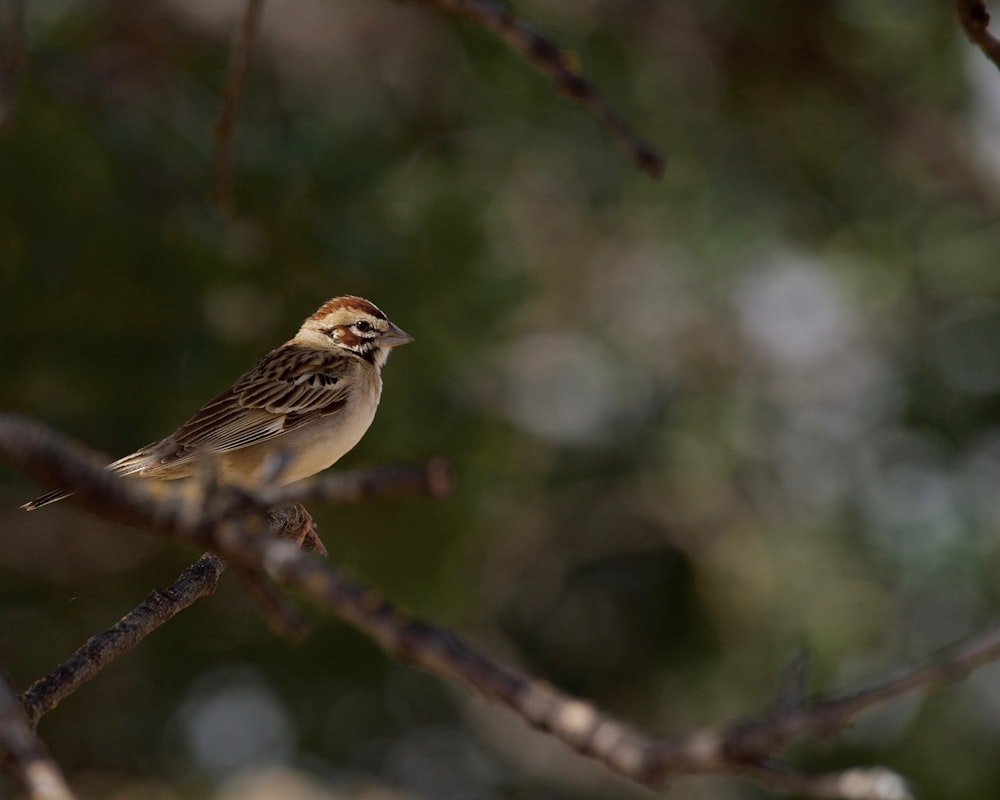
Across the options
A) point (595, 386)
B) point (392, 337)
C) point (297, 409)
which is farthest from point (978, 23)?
point (595, 386)

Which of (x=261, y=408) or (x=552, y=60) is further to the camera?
(x=261, y=408)

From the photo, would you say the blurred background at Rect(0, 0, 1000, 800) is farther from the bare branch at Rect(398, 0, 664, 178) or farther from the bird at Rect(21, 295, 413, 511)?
the bare branch at Rect(398, 0, 664, 178)

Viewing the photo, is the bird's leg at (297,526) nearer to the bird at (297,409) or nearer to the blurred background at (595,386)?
the bird at (297,409)

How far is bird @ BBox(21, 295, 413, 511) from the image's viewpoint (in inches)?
178

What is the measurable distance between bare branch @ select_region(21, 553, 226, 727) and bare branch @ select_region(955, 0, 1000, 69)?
1.93 m

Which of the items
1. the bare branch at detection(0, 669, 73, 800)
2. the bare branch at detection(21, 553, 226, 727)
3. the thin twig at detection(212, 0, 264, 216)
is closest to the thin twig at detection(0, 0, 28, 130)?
the thin twig at detection(212, 0, 264, 216)

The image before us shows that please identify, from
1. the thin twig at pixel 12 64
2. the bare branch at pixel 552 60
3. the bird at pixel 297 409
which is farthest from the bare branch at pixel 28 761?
the bird at pixel 297 409

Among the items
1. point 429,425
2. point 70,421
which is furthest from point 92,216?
point 429,425

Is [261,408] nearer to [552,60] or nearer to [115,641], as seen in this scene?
[115,641]

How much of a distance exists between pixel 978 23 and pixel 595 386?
28.6 ft

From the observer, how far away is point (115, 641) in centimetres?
275

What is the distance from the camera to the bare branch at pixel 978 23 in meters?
2.57

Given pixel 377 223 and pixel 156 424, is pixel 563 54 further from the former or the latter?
pixel 377 223

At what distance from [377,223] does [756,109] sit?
4.54 meters
